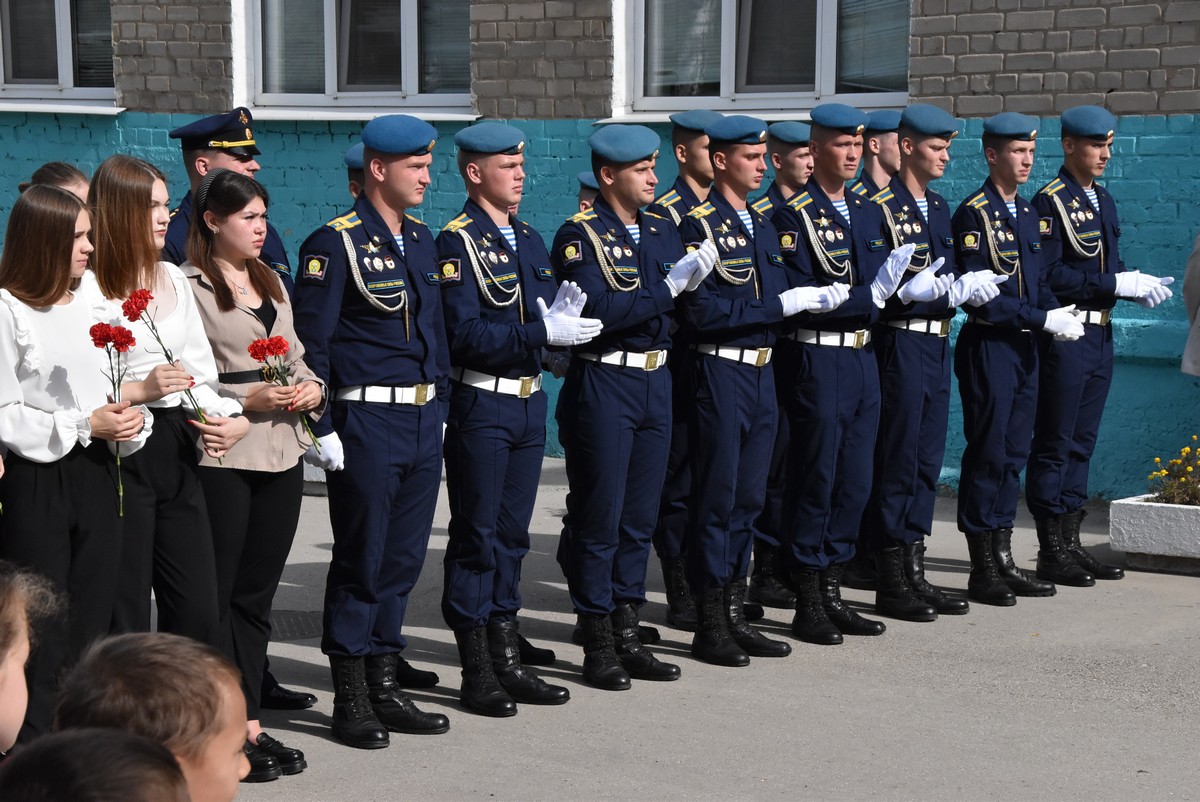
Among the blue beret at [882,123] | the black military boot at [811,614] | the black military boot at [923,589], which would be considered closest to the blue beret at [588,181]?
the blue beret at [882,123]

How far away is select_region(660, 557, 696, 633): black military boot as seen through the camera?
6848 mm

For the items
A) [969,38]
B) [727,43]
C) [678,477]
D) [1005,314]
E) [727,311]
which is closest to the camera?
[727,311]

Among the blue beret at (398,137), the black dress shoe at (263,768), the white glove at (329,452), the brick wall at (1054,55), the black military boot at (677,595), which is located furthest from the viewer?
the brick wall at (1054,55)

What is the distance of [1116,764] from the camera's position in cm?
507

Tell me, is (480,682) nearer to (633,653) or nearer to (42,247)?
(633,653)

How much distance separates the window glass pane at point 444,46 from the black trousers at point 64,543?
701cm

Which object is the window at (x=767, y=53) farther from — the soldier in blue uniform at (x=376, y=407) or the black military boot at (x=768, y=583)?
the soldier in blue uniform at (x=376, y=407)

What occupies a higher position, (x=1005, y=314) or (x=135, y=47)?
(x=135, y=47)

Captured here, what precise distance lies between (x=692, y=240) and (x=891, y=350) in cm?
126

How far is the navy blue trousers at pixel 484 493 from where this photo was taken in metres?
5.57

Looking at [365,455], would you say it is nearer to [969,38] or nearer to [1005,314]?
[1005,314]

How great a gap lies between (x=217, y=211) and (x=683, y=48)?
20.1 feet

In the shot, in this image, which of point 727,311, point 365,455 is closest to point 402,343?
point 365,455

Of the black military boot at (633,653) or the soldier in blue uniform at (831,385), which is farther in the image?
the soldier in blue uniform at (831,385)
